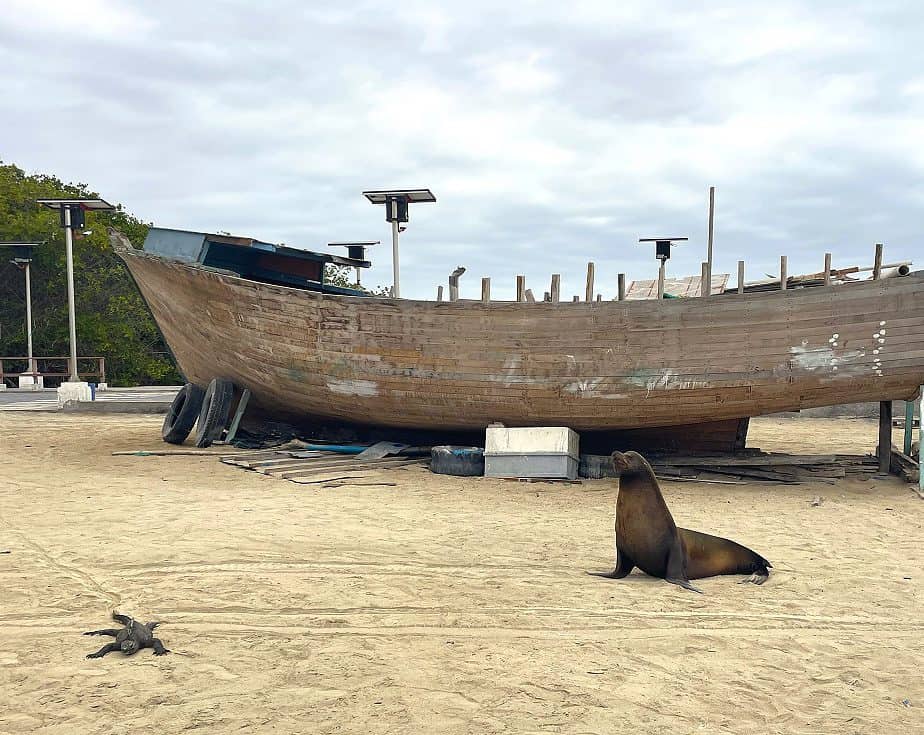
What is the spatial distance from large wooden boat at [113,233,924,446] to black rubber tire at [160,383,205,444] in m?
1.46

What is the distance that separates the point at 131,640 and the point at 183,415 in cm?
810

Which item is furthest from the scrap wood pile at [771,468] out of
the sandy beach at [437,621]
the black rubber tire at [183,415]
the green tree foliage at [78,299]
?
the green tree foliage at [78,299]

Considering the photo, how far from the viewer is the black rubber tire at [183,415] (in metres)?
10.9

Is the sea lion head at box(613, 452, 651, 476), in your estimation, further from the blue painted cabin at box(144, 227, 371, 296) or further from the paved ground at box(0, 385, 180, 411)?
the paved ground at box(0, 385, 180, 411)

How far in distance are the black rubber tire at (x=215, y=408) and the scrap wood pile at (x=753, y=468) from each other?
4964 mm

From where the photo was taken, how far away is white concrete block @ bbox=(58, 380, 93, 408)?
56.1 ft

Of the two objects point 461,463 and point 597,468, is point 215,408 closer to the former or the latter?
point 461,463

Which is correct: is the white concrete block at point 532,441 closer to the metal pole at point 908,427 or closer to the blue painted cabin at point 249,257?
the metal pole at point 908,427

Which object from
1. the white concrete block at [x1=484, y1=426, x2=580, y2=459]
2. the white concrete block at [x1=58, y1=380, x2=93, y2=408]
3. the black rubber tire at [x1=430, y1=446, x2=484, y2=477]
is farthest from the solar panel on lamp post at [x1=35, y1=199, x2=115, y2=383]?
the white concrete block at [x1=484, y1=426, x2=580, y2=459]

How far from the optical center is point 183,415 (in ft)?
35.6

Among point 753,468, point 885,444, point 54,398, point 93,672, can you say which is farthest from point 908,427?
point 54,398

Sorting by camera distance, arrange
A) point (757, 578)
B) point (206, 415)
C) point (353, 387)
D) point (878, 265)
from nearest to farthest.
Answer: point (757, 578), point (878, 265), point (353, 387), point (206, 415)

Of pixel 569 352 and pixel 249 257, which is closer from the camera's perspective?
pixel 569 352

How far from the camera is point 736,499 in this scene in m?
7.22
